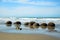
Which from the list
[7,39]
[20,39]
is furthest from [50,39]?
[7,39]

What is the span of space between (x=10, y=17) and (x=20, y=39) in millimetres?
21986

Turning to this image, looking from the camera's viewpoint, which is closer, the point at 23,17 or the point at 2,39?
the point at 2,39

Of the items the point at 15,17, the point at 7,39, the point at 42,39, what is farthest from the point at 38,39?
the point at 15,17

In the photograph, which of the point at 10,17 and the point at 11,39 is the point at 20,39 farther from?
the point at 10,17

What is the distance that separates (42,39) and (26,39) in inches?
30.5

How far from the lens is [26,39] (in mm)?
7996

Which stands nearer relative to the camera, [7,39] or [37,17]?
[7,39]

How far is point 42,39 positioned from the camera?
8094mm

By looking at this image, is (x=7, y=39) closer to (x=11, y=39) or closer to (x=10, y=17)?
(x=11, y=39)

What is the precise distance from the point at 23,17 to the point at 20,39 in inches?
915

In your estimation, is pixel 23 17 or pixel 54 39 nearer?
pixel 54 39

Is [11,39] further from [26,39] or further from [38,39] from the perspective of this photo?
[38,39]

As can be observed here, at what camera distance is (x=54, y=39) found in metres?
8.19

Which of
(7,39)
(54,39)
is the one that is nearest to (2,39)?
(7,39)
